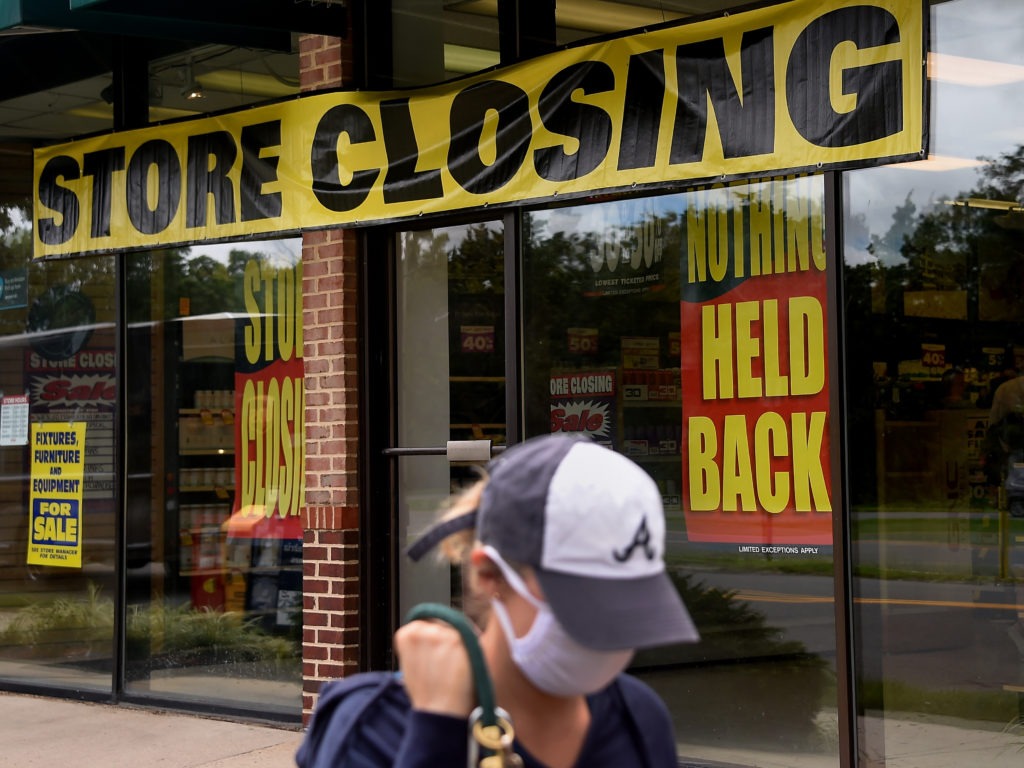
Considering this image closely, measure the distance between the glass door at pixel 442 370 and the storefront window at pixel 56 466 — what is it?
2.32 m

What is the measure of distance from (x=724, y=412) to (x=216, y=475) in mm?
3578

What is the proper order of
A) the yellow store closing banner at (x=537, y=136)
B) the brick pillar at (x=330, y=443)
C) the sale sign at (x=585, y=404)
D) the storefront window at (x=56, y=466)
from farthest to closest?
the storefront window at (x=56, y=466), the brick pillar at (x=330, y=443), the sale sign at (x=585, y=404), the yellow store closing banner at (x=537, y=136)

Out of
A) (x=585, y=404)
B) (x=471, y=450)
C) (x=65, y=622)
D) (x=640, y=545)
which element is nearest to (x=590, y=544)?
(x=640, y=545)

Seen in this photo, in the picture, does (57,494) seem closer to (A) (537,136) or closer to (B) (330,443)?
(B) (330,443)

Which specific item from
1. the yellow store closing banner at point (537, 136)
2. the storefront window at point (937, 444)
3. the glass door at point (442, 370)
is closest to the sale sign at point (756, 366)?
the storefront window at point (937, 444)

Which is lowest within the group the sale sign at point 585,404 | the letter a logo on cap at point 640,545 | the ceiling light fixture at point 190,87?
the letter a logo on cap at point 640,545

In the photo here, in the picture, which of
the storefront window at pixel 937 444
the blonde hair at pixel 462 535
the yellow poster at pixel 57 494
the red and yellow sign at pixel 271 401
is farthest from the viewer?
the yellow poster at pixel 57 494

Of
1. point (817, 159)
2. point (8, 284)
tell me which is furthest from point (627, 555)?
point (8, 284)

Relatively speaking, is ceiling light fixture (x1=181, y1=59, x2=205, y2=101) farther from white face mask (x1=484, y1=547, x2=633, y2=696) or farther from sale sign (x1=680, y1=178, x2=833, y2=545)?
white face mask (x1=484, y1=547, x2=633, y2=696)

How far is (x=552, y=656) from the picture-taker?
1660 millimetres

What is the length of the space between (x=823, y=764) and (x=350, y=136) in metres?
4.10

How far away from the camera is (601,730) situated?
6.17 feet

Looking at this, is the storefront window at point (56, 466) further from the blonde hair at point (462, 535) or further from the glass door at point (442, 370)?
the blonde hair at point (462, 535)

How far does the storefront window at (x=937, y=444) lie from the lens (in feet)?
19.6
